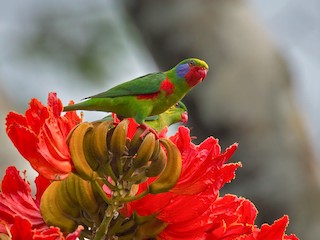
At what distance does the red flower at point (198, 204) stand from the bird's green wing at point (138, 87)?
2.9 inches

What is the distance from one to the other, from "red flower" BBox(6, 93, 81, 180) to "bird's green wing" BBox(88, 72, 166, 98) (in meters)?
0.08

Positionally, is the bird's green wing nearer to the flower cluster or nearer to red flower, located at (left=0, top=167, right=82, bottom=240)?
the flower cluster

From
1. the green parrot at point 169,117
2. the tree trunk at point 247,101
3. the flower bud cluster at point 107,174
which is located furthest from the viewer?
the tree trunk at point 247,101

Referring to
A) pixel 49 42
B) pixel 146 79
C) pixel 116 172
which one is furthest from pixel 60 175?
pixel 49 42

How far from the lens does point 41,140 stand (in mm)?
1220

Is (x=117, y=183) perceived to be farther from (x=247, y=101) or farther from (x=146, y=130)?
(x=247, y=101)

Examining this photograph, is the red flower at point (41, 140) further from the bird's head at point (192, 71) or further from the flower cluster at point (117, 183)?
the bird's head at point (192, 71)

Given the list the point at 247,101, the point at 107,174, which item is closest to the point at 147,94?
the point at 107,174

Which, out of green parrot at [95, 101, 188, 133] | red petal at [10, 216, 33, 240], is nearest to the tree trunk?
green parrot at [95, 101, 188, 133]

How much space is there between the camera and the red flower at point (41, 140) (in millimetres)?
1218

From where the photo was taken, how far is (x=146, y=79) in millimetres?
1277

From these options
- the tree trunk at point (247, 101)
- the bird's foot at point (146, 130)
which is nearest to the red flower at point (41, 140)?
the bird's foot at point (146, 130)

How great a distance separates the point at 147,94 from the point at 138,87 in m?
0.02

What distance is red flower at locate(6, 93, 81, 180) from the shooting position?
47.9 inches
